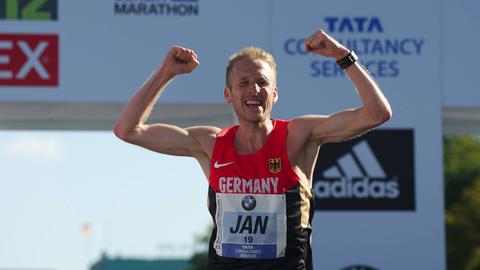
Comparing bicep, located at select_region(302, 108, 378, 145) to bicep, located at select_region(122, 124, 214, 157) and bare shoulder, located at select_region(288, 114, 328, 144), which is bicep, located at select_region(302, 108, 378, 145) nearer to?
bare shoulder, located at select_region(288, 114, 328, 144)

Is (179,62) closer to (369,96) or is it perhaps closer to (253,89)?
(253,89)

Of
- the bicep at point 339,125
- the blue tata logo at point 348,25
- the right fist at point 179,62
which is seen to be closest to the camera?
the bicep at point 339,125

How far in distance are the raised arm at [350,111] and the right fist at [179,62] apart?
0.55m

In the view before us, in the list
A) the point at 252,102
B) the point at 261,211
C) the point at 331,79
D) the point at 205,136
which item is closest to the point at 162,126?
the point at 205,136

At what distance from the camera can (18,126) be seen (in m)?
10.6

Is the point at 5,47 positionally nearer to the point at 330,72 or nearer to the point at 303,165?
the point at 330,72

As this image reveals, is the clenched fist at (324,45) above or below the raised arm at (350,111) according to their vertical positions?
above

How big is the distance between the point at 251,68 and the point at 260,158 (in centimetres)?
39

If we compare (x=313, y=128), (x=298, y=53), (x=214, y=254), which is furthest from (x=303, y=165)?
(x=298, y=53)

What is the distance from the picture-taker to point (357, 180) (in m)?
9.83

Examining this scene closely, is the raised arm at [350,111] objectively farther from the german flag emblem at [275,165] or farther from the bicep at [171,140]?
the bicep at [171,140]

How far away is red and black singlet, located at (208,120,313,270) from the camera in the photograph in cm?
523

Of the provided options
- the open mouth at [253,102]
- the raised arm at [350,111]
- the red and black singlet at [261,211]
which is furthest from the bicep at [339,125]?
the open mouth at [253,102]

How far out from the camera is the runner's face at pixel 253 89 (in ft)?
17.2
